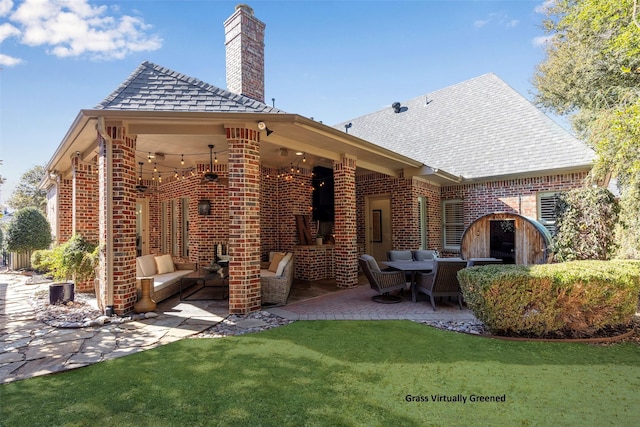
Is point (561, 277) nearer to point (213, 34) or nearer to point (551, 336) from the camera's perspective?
point (551, 336)

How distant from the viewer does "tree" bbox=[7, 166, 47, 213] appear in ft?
86.6

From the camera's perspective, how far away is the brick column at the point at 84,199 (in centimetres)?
727

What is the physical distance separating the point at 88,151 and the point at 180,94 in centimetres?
299

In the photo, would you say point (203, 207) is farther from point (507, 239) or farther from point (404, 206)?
point (507, 239)

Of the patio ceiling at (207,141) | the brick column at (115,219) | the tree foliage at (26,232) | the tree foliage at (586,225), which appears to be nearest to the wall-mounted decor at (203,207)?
the patio ceiling at (207,141)

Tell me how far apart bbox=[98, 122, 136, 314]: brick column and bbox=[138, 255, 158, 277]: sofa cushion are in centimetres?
207

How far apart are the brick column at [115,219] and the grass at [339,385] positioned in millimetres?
1781

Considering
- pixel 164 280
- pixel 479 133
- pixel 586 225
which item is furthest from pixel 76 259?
pixel 479 133

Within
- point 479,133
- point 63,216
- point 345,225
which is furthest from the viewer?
point 479,133

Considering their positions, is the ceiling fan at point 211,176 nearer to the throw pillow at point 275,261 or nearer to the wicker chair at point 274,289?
the throw pillow at point 275,261

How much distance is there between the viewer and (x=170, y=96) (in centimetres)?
521

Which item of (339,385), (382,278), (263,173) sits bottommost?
(339,385)

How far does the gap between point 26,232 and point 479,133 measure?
1645 cm

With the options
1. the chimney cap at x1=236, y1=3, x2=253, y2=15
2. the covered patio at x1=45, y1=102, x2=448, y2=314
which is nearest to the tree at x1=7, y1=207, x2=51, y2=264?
the covered patio at x1=45, y1=102, x2=448, y2=314
